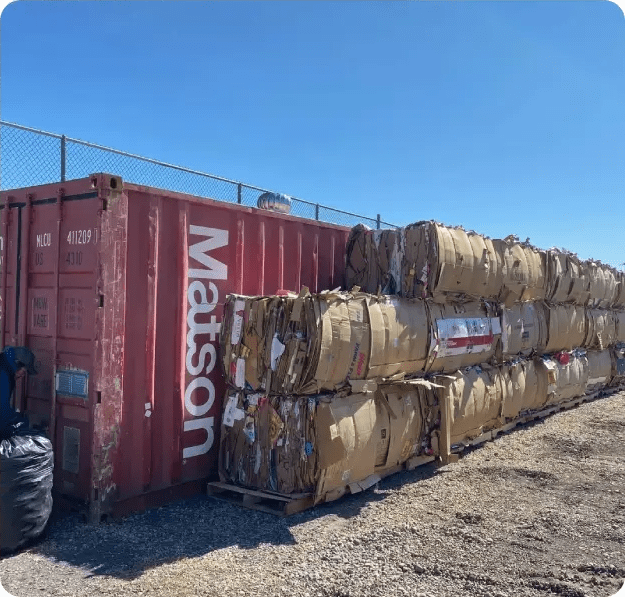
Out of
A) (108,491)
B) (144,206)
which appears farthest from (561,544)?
(144,206)

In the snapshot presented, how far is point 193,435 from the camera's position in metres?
5.79

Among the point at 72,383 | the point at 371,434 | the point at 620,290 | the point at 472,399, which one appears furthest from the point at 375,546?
the point at 620,290

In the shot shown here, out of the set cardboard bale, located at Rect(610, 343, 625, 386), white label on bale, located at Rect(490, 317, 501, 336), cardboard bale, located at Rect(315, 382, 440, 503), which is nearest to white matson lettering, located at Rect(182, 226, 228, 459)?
cardboard bale, located at Rect(315, 382, 440, 503)

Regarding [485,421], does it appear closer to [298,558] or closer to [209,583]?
[298,558]

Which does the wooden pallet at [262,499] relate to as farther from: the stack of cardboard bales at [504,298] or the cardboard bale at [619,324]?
the cardboard bale at [619,324]

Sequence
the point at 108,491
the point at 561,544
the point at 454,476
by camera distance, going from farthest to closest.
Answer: the point at 454,476, the point at 108,491, the point at 561,544

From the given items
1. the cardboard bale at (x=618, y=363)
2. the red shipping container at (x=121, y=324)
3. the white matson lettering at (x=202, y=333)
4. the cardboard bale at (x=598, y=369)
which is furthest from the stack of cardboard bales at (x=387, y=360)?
the cardboard bale at (x=618, y=363)

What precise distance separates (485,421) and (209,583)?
4954mm

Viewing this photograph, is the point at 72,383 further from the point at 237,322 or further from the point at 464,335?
the point at 464,335

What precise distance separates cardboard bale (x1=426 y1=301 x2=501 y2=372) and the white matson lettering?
246 centimetres

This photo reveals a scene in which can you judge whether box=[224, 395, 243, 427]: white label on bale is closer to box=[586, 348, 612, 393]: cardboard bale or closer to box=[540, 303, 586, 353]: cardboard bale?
box=[540, 303, 586, 353]: cardboard bale

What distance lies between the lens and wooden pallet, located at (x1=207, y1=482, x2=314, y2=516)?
5211 mm

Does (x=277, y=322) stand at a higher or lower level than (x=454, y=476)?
higher

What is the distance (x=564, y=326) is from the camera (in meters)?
9.98
